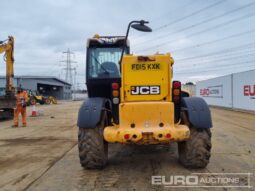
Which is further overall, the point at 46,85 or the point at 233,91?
the point at 46,85

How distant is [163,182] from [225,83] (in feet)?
79.7

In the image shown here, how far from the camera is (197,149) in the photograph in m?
6.37

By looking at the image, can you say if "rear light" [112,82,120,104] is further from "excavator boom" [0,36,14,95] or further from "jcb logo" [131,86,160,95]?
"excavator boom" [0,36,14,95]

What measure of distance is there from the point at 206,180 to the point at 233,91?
2185 cm

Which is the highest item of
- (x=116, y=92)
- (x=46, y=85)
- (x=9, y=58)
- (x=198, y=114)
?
(x=46, y=85)

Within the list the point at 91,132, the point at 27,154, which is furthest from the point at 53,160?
the point at 91,132

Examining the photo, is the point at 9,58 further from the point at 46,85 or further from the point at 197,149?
the point at 46,85

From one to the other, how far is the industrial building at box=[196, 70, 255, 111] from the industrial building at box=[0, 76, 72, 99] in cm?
3684

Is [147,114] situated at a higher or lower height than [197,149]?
higher

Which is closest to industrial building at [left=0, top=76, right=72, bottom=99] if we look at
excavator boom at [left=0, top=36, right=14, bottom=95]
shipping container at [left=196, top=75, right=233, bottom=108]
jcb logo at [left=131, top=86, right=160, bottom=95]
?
shipping container at [left=196, top=75, right=233, bottom=108]

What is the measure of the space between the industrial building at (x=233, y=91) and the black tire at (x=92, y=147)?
17.6m

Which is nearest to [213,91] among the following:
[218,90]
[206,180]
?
[218,90]

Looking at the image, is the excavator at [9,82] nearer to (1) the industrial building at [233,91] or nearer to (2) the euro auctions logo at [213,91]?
(1) the industrial building at [233,91]

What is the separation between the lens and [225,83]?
94.0ft
